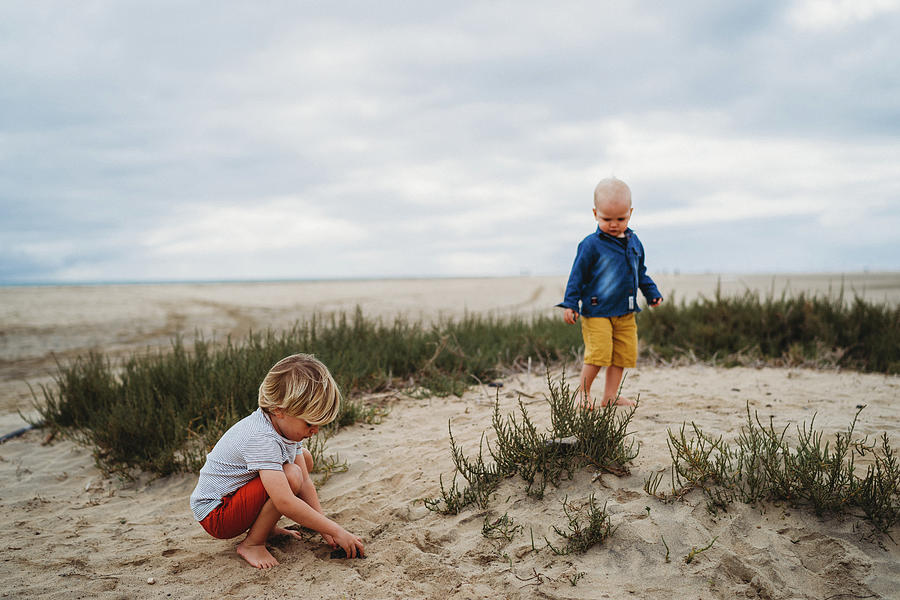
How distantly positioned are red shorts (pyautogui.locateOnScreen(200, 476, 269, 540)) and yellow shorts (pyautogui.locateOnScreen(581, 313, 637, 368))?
97.0 inches

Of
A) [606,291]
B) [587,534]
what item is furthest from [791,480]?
[606,291]


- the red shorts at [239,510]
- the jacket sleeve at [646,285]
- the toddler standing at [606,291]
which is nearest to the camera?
the red shorts at [239,510]

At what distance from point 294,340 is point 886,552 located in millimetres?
5263

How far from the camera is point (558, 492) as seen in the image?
309cm

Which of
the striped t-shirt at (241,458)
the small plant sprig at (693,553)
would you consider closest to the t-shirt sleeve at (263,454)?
the striped t-shirt at (241,458)

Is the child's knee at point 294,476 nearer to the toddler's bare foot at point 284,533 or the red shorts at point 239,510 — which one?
the red shorts at point 239,510

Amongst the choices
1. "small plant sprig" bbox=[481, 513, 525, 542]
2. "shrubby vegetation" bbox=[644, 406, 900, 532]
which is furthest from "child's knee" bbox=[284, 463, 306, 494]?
"shrubby vegetation" bbox=[644, 406, 900, 532]

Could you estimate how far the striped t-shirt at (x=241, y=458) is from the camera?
277 cm

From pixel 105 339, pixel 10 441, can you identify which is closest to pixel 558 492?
pixel 10 441

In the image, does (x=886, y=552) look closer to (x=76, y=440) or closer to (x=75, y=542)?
(x=75, y=542)

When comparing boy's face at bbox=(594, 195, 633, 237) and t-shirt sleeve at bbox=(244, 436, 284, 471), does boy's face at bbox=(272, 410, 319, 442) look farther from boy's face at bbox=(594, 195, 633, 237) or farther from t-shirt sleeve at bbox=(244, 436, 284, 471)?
boy's face at bbox=(594, 195, 633, 237)

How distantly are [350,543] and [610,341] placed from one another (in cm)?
236

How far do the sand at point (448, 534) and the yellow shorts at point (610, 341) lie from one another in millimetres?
434

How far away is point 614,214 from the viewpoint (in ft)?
13.5
